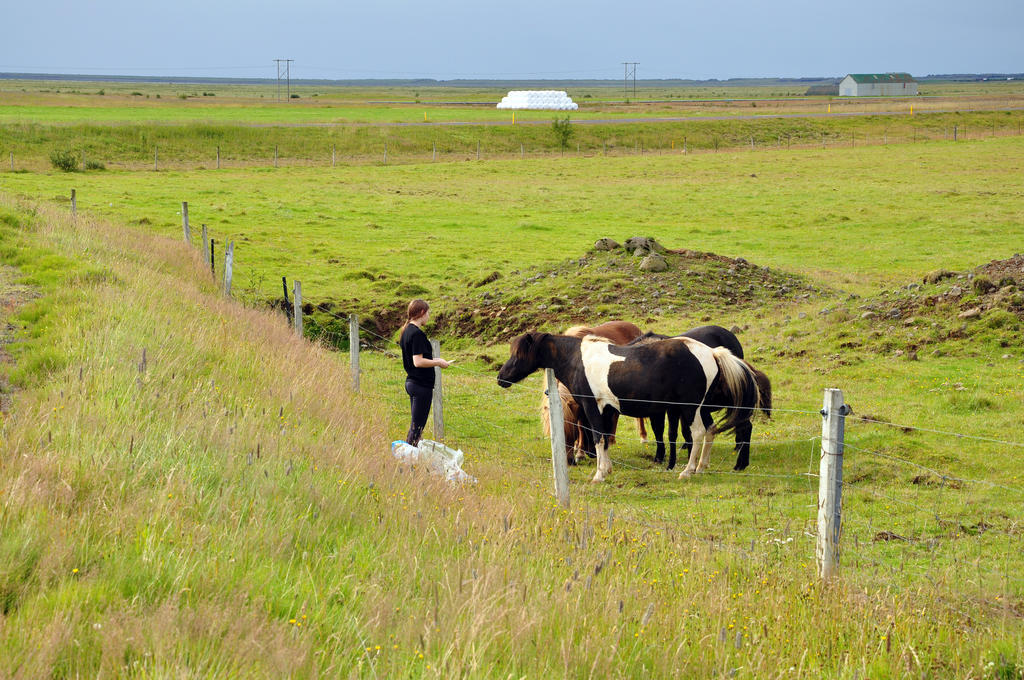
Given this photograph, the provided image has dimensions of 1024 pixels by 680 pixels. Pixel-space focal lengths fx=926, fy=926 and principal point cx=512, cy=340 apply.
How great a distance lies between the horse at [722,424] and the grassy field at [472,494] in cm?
33

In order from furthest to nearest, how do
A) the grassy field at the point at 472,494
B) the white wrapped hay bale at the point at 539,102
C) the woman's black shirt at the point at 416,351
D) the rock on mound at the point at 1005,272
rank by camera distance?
the white wrapped hay bale at the point at 539,102 → the rock on mound at the point at 1005,272 → the woman's black shirt at the point at 416,351 → the grassy field at the point at 472,494

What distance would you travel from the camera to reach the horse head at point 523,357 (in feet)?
40.4

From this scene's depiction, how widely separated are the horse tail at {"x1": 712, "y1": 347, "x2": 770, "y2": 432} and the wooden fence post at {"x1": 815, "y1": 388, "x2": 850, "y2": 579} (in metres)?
4.91

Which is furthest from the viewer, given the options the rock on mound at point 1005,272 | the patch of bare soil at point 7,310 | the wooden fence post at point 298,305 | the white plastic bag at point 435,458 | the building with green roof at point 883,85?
the building with green roof at point 883,85

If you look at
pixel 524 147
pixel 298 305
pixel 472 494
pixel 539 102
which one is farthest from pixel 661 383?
pixel 539 102

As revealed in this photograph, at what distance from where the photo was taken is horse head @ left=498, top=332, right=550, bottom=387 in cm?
1230

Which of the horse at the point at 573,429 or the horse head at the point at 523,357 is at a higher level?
the horse head at the point at 523,357

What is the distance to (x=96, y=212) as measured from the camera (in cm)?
3200

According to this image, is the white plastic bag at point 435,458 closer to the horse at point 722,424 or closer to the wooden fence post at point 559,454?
→ the wooden fence post at point 559,454


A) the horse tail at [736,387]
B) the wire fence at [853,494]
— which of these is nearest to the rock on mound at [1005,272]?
the wire fence at [853,494]

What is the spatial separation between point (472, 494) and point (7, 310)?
7.53 meters

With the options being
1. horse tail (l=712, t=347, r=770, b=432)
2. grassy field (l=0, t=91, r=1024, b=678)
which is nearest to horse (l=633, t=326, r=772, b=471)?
horse tail (l=712, t=347, r=770, b=432)

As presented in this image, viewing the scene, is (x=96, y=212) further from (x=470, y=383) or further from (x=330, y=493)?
(x=330, y=493)

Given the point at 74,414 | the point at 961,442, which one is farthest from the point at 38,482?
the point at 961,442
